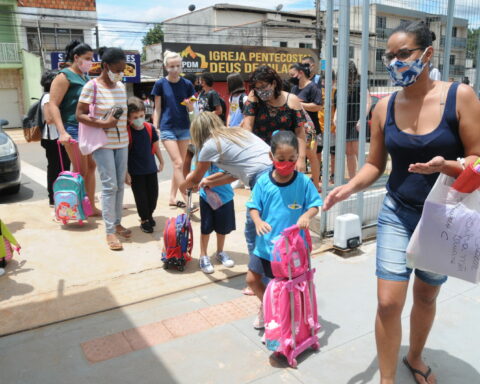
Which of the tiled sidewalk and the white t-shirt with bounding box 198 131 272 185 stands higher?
the white t-shirt with bounding box 198 131 272 185

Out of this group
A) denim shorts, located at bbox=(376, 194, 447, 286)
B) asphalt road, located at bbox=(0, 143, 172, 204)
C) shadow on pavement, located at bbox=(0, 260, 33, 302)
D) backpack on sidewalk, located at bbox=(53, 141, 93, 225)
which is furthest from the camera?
asphalt road, located at bbox=(0, 143, 172, 204)

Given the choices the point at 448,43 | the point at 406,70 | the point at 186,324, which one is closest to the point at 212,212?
the point at 186,324

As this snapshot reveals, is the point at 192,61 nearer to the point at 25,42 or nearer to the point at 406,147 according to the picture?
the point at 25,42

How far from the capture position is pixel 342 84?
4.48m

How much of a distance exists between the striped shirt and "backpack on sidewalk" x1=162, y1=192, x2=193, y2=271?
1.04 m

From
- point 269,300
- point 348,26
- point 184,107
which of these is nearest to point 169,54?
point 184,107

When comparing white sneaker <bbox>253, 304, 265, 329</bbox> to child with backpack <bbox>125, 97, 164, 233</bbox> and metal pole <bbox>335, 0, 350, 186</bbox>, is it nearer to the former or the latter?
metal pole <bbox>335, 0, 350, 186</bbox>

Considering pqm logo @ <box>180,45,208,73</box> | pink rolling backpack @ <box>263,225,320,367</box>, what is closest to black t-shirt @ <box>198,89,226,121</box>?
pink rolling backpack @ <box>263,225,320,367</box>

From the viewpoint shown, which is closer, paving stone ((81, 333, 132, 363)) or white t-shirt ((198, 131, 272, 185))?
paving stone ((81, 333, 132, 363))

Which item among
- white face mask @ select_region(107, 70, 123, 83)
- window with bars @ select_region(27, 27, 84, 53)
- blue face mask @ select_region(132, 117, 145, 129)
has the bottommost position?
blue face mask @ select_region(132, 117, 145, 129)

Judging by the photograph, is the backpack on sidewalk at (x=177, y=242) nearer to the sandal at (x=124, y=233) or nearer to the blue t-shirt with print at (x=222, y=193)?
the blue t-shirt with print at (x=222, y=193)

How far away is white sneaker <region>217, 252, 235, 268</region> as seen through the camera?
433 cm

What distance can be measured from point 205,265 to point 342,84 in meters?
2.18

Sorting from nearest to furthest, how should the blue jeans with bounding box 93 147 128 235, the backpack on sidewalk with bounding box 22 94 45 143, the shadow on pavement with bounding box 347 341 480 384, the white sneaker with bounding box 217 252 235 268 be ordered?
1. the shadow on pavement with bounding box 347 341 480 384
2. the white sneaker with bounding box 217 252 235 268
3. the blue jeans with bounding box 93 147 128 235
4. the backpack on sidewalk with bounding box 22 94 45 143
